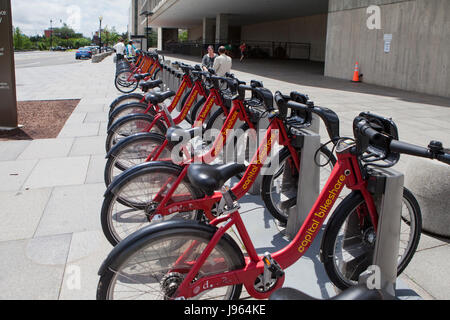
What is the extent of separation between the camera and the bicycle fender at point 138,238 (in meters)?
2.01

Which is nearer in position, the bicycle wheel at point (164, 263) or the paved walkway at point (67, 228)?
the bicycle wheel at point (164, 263)

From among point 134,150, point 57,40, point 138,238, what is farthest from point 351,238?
point 57,40

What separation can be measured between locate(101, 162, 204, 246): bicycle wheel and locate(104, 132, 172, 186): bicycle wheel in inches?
25.4

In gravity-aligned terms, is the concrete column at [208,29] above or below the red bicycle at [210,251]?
above

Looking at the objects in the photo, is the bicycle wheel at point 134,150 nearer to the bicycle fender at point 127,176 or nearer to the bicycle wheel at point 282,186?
the bicycle fender at point 127,176

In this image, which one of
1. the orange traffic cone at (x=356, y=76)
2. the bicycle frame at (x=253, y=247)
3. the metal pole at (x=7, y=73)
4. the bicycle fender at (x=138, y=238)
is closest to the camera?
the bicycle fender at (x=138, y=238)

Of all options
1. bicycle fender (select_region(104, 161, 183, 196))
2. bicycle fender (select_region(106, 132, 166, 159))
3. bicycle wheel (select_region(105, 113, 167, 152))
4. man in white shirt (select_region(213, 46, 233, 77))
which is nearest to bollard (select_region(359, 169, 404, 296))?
bicycle fender (select_region(104, 161, 183, 196))

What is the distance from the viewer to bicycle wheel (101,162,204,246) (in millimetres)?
3076

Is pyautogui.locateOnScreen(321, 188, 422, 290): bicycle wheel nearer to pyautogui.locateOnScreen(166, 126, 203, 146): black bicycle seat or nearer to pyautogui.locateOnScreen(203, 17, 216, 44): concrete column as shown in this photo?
pyautogui.locateOnScreen(166, 126, 203, 146): black bicycle seat

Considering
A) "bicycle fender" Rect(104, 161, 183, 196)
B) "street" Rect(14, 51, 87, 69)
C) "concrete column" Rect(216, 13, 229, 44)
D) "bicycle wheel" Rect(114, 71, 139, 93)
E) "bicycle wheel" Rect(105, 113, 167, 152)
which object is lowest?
"bicycle fender" Rect(104, 161, 183, 196)

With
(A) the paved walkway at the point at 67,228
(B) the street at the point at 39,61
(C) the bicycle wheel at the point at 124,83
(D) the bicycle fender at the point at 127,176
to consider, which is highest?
(B) the street at the point at 39,61

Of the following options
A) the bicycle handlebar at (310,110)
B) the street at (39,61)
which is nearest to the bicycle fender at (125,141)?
the bicycle handlebar at (310,110)

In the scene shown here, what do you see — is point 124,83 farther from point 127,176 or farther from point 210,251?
point 210,251
